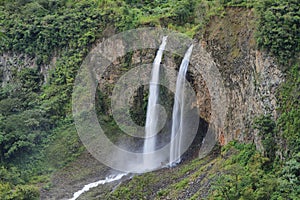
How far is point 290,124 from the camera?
1648 cm

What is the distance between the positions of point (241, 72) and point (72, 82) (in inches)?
374

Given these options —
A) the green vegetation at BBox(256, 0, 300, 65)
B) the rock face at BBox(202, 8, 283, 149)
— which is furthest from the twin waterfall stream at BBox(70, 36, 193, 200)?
the green vegetation at BBox(256, 0, 300, 65)

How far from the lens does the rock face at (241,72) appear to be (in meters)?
17.8

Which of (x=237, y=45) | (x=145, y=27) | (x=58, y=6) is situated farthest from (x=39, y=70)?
(x=237, y=45)

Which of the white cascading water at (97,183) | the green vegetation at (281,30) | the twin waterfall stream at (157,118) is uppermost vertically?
the green vegetation at (281,30)

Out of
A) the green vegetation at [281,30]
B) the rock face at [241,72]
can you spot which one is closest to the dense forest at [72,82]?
the green vegetation at [281,30]

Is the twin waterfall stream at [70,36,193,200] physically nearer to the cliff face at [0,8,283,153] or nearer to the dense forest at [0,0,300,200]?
the cliff face at [0,8,283,153]

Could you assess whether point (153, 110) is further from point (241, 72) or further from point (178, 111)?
point (241, 72)

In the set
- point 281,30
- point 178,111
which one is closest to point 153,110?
point 178,111

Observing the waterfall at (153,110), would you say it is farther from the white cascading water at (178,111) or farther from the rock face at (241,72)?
the rock face at (241,72)

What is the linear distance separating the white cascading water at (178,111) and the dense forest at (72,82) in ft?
4.41

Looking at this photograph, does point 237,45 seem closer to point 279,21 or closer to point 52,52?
point 279,21

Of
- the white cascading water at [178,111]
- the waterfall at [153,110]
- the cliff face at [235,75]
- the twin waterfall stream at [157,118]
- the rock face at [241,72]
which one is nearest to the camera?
the rock face at [241,72]

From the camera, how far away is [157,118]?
936 inches
